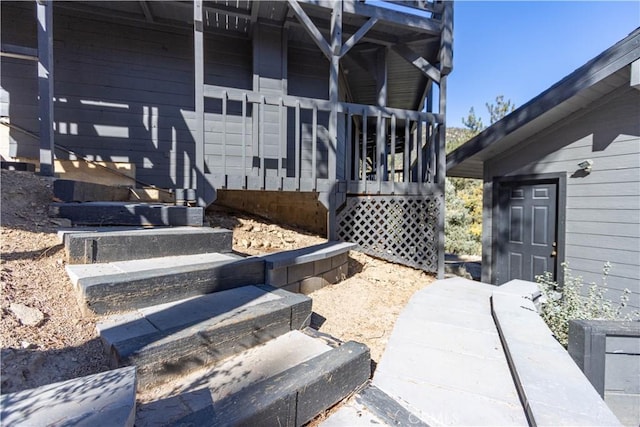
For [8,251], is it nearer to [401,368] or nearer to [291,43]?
[401,368]

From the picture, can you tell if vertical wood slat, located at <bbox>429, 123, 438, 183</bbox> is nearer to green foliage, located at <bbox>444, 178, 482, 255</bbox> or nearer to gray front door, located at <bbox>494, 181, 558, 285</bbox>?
gray front door, located at <bbox>494, 181, 558, 285</bbox>

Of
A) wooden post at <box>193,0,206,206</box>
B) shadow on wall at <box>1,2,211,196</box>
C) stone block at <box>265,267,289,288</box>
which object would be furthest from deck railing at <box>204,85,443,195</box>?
stone block at <box>265,267,289,288</box>

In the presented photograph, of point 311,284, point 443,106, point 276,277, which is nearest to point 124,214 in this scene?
point 276,277

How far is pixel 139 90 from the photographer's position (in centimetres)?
477

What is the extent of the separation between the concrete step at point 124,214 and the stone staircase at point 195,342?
24.2 inches

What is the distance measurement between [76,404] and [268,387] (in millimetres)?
639

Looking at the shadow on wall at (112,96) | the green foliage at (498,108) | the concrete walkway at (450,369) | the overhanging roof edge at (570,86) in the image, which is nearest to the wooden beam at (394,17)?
the overhanging roof edge at (570,86)

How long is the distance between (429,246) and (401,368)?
9.61 ft

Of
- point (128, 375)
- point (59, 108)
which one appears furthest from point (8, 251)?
point (59, 108)

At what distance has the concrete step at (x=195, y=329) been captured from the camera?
4.22ft

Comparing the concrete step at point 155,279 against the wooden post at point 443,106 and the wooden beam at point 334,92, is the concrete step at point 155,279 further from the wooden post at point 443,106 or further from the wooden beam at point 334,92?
the wooden post at point 443,106

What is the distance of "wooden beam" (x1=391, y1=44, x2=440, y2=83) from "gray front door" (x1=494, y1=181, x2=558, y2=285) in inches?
82.5

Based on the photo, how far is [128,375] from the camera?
1.10 m

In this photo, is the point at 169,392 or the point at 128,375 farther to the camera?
the point at 169,392
